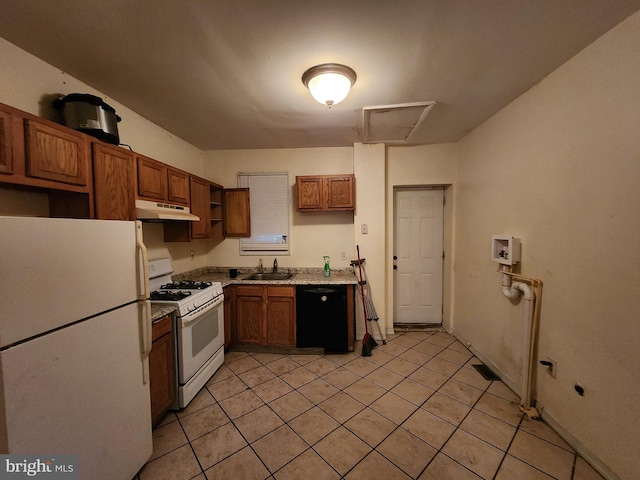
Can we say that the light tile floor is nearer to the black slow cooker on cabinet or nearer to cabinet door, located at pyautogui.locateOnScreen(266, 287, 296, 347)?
cabinet door, located at pyautogui.locateOnScreen(266, 287, 296, 347)

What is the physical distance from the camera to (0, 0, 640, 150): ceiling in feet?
4.03

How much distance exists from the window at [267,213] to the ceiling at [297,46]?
3.97 ft

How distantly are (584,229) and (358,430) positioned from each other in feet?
6.86

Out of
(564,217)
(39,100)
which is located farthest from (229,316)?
(564,217)

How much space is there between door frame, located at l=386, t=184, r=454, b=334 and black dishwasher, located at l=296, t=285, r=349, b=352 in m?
0.86

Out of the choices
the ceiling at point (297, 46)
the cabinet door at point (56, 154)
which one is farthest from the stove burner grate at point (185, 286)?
the ceiling at point (297, 46)

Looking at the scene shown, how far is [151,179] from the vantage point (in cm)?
209

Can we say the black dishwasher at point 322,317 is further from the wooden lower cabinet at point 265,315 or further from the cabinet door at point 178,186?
the cabinet door at point 178,186

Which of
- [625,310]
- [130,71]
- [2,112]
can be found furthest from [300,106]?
[625,310]

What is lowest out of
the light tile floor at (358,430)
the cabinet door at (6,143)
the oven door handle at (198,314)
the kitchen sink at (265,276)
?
the light tile floor at (358,430)

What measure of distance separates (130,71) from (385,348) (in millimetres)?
3623

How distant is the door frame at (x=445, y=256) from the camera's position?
10.8ft

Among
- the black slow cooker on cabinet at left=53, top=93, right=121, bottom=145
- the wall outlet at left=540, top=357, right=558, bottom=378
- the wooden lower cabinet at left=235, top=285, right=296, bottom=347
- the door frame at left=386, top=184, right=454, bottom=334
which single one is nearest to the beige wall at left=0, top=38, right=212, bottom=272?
the black slow cooker on cabinet at left=53, top=93, right=121, bottom=145

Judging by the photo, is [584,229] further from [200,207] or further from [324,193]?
[200,207]
